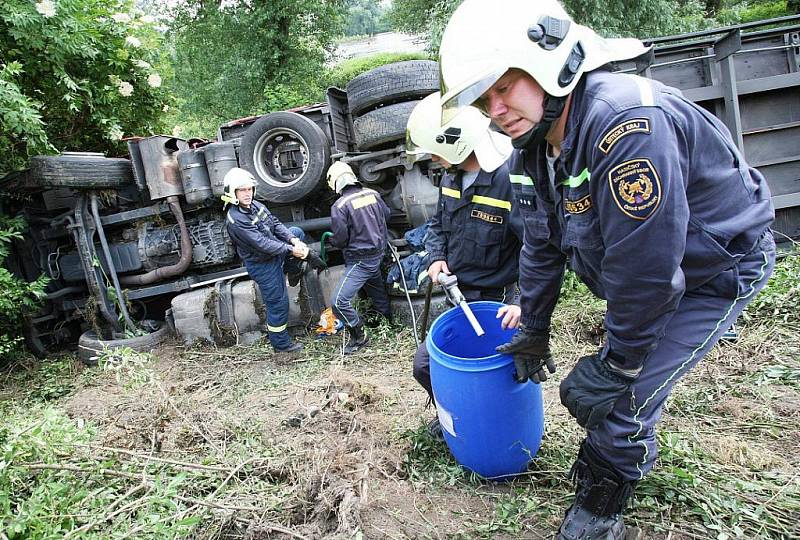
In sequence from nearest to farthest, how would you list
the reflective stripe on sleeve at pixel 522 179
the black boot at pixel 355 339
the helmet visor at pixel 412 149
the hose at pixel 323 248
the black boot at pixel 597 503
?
the black boot at pixel 597 503, the reflective stripe on sleeve at pixel 522 179, the helmet visor at pixel 412 149, the black boot at pixel 355 339, the hose at pixel 323 248

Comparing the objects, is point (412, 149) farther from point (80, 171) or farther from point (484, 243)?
point (80, 171)

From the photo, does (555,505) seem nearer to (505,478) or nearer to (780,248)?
(505,478)

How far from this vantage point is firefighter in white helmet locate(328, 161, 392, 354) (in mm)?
4887

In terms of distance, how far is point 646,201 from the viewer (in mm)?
1372

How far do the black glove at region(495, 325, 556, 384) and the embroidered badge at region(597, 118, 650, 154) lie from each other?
928 mm

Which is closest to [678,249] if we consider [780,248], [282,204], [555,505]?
[555,505]

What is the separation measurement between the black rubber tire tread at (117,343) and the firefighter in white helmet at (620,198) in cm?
496

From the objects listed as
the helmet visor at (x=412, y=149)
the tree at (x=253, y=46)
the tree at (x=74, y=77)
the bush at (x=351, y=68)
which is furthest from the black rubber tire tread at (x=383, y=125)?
the tree at (x=253, y=46)

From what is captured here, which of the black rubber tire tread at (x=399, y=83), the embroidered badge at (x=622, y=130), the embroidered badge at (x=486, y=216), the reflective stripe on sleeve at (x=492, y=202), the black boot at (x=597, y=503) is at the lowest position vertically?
the black boot at (x=597, y=503)

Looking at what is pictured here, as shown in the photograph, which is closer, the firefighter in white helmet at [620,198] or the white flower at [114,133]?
the firefighter in white helmet at [620,198]

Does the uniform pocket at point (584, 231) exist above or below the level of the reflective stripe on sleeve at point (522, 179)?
below

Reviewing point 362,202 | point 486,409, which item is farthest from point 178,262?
point 486,409

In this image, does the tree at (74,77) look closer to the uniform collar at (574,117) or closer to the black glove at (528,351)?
the black glove at (528,351)

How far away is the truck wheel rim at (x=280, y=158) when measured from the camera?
544 cm
